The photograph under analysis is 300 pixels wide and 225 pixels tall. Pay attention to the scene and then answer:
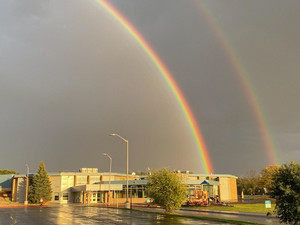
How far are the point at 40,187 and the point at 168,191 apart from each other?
52.8 metres

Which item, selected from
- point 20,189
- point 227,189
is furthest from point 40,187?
point 227,189

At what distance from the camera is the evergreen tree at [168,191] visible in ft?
118

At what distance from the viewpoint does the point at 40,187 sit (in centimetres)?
7825

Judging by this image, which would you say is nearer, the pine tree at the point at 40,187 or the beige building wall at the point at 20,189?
the pine tree at the point at 40,187

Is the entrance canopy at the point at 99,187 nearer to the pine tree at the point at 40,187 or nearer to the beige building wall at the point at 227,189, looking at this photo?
the pine tree at the point at 40,187

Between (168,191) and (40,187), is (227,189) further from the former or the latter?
(168,191)

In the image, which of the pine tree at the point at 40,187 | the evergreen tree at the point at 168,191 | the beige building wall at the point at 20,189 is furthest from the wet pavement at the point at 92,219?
the beige building wall at the point at 20,189

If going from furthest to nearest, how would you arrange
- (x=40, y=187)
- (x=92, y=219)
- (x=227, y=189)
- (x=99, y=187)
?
(x=227, y=189) < (x=40, y=187) < (x=99, y=187) < (x=92, y=219)

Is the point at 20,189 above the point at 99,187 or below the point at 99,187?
below

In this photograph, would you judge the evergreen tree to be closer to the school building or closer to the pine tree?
the school building

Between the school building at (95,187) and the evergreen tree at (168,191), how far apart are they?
3782 centimetres

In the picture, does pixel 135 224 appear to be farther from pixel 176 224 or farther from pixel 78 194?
pixel 78 194

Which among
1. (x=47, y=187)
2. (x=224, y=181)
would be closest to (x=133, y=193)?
(x=47, y=187)

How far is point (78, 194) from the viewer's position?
83562 millimetres
